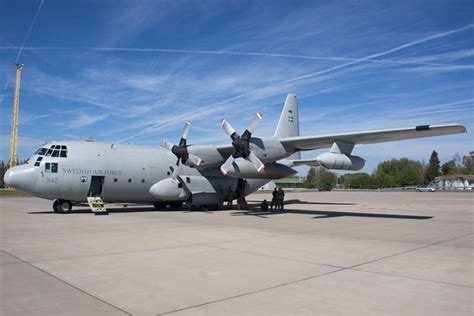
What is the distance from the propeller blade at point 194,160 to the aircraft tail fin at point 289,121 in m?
6.64

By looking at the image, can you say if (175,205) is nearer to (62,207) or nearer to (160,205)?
(160,205)

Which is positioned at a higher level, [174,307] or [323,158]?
[323,158]

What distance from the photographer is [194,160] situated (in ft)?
74.8

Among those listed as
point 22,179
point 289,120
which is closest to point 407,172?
point 289,120

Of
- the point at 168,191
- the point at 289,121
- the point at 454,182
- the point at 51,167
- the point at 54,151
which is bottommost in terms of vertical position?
the point at 168,191

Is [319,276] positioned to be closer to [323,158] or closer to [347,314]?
[347,314]

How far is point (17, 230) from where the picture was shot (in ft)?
42.3

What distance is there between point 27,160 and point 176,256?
14.8 meters

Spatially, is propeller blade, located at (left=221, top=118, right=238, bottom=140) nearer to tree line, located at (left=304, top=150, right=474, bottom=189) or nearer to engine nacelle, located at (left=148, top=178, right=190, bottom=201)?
engine nacelle, located at (left=148, top=178, right=190, bottom=201)

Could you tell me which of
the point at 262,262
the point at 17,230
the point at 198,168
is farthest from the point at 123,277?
the point at 198,168

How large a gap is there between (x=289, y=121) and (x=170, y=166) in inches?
363

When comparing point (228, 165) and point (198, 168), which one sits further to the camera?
point (198, 168)

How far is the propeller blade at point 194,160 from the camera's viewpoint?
74.6 ft

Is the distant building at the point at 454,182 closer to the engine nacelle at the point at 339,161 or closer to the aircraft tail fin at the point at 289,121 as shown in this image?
the aircraft tail fin at the point at 289,121
